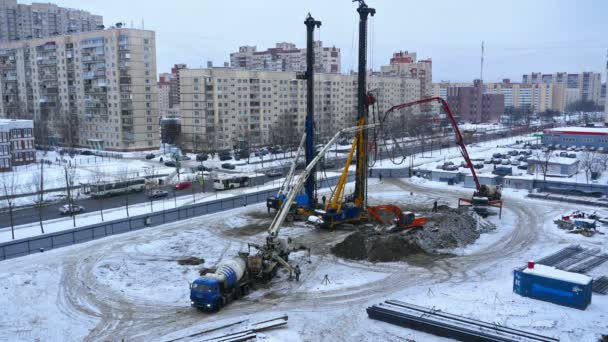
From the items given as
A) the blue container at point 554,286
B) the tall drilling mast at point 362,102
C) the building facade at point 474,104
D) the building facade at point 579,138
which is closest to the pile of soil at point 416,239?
the tall drilling mast at point 362,102

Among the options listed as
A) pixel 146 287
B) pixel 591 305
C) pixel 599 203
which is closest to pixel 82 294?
pixel 146 287

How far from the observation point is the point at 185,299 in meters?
17.3

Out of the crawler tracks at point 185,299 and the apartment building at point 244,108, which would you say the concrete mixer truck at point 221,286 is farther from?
the apartment building at point 244,108

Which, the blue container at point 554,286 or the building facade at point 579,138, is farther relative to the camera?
the building facade at point 579,138

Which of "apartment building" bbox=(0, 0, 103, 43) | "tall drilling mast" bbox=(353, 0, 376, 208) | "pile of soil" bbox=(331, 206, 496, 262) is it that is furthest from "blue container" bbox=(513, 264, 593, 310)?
"apartment building" bbox=(0, 0, 103, 43)

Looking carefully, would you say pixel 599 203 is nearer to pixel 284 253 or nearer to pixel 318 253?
pixel 318 253

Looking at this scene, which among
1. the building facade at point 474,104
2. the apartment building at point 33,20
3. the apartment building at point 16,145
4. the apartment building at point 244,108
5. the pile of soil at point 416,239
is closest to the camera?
the pile of soil at point 416,239

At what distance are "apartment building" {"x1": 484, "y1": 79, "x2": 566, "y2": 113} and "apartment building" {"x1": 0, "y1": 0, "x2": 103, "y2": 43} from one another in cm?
11481

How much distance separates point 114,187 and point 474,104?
338ft

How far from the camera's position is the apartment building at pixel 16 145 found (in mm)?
45594

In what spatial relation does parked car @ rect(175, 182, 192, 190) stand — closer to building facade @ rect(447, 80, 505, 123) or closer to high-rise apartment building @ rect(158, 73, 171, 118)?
high-rise apartment building @ rect(158, 73, 171, 118)

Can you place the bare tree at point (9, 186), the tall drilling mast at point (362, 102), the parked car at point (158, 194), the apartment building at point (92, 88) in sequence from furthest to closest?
the apartment building at point (92, 88)
the parked car at point (158, 194)
the bare tree at point (9, 186)
the tall drilling mast at point (362, 102)

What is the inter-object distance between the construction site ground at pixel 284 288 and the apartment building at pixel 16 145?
26826mm

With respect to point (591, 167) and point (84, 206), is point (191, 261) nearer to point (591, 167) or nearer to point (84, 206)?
point (84, 206)
